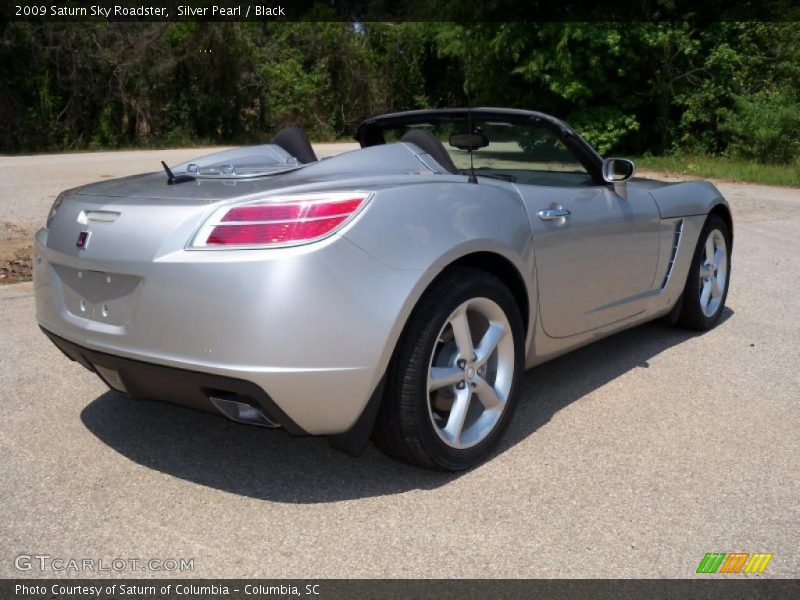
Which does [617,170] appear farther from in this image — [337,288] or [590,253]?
[337,288]

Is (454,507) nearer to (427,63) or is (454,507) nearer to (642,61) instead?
(642,61)

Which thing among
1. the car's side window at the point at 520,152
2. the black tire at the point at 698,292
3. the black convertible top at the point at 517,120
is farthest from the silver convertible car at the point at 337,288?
the black tire at the point at 698,292

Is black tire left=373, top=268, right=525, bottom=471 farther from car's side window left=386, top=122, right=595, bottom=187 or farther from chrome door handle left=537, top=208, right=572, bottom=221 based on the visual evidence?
car's side window left=386, top=122, right=595, bottom=187

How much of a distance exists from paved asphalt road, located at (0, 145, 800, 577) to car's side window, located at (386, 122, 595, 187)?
3.57 ft

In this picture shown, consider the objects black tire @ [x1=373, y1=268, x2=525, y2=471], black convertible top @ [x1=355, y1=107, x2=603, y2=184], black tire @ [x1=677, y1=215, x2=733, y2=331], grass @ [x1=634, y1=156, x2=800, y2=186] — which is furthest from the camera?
grass @ [x1=634, y1=156, x2=800, y2=186]

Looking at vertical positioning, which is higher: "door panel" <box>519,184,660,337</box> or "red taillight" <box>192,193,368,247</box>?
"red taillight" <box>192,193,368,247</box>

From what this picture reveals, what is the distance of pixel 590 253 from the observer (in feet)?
12.2

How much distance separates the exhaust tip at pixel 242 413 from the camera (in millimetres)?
2705

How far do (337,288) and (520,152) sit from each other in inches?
68.0

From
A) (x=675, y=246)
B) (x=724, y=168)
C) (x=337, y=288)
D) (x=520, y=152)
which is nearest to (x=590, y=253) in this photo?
(x=520, y=152)

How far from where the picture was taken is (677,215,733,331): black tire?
4.91 metres

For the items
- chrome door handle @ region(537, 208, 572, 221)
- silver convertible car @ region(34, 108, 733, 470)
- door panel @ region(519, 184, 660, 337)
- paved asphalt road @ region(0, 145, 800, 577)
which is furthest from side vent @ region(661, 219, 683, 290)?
chrome door handle @ region(537, 208, 572, 221)

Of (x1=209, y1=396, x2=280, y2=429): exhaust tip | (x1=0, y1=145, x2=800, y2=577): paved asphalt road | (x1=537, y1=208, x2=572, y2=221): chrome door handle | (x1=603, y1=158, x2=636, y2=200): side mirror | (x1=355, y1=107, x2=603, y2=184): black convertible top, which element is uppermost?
(x1=355, y1=107, x2=603, y2=184): black convertible top

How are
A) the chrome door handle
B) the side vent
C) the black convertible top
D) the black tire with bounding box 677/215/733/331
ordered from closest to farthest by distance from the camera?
the chrome door handle
the black convertible top
the side vent
the black tire with bounding box 677/215/733/331
